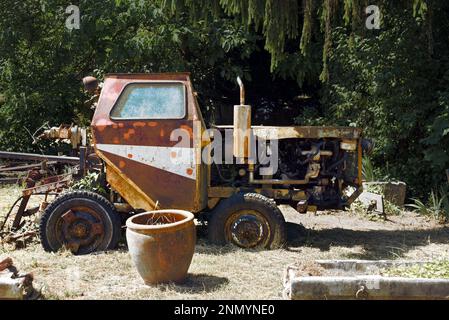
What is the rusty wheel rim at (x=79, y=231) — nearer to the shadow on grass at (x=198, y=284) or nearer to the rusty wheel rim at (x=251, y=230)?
the shadow on grass at (x=198, y=284)

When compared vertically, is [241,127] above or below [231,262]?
above

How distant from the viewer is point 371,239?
745 cm

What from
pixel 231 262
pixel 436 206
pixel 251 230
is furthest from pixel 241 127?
pixel 436 206

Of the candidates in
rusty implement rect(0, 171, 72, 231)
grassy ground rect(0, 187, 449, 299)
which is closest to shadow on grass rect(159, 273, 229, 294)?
grassy ground rect(0, 187, 449, 299)

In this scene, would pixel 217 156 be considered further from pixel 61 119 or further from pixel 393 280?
pixel 61 119

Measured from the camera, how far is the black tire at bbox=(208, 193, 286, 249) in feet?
21.5

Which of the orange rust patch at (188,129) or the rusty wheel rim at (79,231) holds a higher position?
the orange rust patch at (188,129)

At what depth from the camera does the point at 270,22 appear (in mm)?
7789

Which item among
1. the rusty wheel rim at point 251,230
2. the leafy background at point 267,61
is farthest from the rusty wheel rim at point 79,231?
the leafy background at point 267,61

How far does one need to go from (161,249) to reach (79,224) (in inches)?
65.6

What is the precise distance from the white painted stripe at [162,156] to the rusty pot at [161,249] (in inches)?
49.6

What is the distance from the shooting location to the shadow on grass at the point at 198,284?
202 inches

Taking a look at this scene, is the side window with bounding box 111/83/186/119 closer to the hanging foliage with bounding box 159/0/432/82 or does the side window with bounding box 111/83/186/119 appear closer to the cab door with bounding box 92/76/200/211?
the cab door with bounding box 92/76/200/211

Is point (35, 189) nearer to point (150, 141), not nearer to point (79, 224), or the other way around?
point (79, 224)
